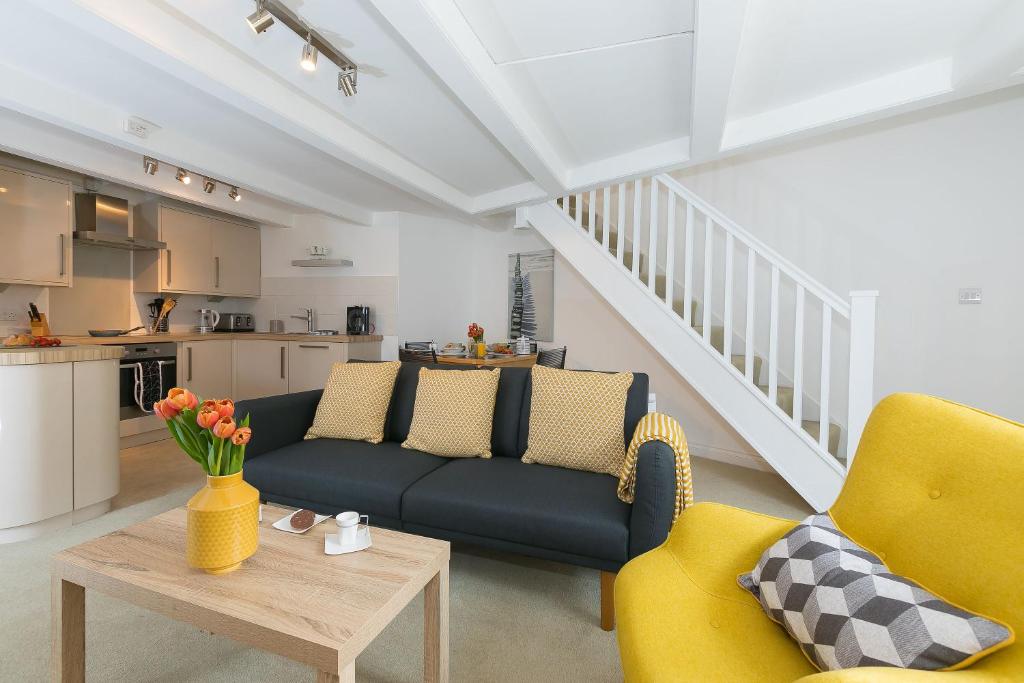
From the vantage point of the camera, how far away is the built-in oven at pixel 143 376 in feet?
13.1

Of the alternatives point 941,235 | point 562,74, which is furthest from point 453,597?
point 941,235

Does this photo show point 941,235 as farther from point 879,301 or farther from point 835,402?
point 835,402

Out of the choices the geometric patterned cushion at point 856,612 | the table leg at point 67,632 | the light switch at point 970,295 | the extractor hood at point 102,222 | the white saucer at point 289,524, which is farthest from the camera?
the extractor hood at point 102,222

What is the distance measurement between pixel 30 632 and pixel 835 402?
4.55 m

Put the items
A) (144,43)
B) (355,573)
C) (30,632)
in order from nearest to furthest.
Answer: (355,573)
(30,632)
(144,43)

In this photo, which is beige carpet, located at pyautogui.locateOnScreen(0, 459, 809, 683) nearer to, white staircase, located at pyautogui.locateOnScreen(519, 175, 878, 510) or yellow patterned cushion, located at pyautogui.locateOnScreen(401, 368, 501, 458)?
yellow patterned cushion, located at pyautogui.locateOnScreen(401, 368, 501, 458)

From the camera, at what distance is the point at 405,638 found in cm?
173

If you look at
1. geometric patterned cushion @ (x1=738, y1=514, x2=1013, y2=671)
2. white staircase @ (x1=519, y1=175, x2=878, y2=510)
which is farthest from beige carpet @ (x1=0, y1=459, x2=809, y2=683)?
white staircase @ (x1=519, y1=175, x2=878, y2=510)

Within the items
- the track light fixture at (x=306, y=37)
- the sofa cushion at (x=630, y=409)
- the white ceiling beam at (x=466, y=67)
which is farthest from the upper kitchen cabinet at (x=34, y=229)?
the sofa cushion at (x=630, y=409)

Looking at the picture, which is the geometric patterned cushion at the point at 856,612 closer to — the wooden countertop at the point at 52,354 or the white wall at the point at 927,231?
the white wall at the point at 927,231

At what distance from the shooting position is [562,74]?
8.36 ft

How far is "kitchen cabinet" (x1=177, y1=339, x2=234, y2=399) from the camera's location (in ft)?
14.6

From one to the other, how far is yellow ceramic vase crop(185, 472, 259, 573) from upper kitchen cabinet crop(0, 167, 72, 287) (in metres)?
3.71

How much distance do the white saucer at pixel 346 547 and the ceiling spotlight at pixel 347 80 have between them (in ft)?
6.43
